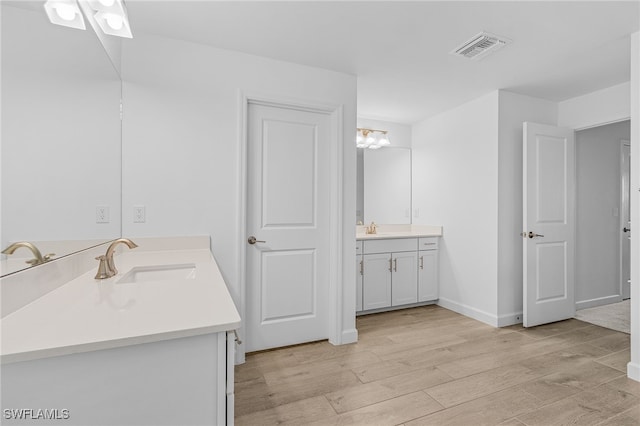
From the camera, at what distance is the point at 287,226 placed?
8.82ft

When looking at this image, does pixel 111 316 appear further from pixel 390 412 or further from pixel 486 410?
pixel 486 410

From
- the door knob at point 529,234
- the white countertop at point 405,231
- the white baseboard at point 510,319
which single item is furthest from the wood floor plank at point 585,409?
the white countertop at point 405,231

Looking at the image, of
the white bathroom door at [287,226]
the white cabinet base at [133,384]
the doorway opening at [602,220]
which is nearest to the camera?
the white cabinet base at [133,384]

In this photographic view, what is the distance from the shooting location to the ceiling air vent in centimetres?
223

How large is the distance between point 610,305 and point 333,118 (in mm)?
4035

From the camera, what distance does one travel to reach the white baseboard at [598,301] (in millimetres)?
3811

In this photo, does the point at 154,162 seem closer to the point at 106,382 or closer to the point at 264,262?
the point at 264,262

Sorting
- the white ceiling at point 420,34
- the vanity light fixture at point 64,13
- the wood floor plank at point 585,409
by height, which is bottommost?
the wood floor plank at point 585,409

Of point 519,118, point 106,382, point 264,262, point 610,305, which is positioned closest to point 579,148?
point 519,118

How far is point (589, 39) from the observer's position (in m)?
2.27

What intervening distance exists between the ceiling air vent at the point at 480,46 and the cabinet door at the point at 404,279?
2.10m

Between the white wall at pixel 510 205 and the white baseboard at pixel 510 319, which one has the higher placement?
the white wall at pixel 510 205

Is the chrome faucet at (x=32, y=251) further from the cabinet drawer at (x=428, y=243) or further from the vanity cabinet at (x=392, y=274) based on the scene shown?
the cabinet drawer at (x=428, y=243)

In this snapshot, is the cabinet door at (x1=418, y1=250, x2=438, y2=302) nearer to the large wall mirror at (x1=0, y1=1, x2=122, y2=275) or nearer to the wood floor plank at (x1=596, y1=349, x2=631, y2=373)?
the wood floor plank at (x1=596, y1=349, x2=631, y2=373)
